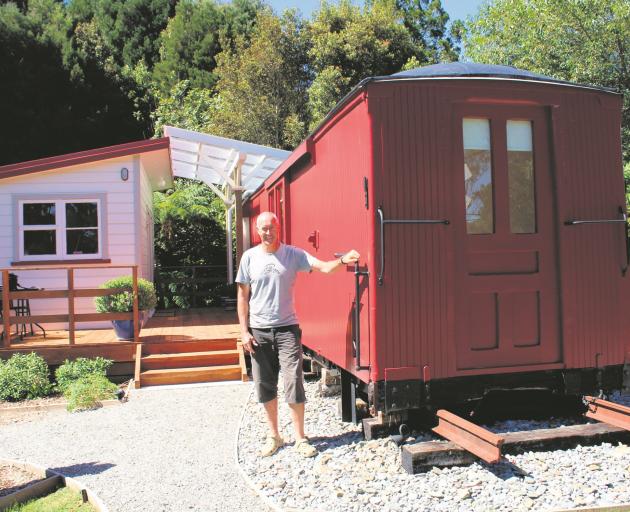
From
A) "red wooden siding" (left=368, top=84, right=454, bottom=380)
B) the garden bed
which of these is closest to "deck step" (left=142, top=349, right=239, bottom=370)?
the garden bed

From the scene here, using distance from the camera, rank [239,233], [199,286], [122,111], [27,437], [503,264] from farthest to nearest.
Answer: [122,111] < [199,286] < [239,233] < [27,437] < [503,264]

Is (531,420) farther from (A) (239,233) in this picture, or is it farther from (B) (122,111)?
(B) (122,111)

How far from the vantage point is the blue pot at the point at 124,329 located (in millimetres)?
8094

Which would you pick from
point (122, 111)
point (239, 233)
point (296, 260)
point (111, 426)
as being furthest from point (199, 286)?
point (122, 111)

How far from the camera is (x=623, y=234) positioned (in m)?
4.53

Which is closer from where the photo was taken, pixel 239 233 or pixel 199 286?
pixel 239 233

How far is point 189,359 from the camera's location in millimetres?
7695

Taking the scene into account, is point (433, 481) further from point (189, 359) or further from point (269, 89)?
point (269, 89)

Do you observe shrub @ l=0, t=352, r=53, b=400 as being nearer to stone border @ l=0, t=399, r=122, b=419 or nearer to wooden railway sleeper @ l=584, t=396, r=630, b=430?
stone border @ l=0, t=399, r=122, b=419

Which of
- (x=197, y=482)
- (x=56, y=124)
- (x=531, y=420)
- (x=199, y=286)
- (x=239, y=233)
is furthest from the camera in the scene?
(x=56, y=124)

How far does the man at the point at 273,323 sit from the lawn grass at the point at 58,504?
123 centimetres

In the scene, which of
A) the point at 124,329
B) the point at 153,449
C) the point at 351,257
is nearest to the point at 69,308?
the point at 124,329

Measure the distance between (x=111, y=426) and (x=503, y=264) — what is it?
3757 millimetres

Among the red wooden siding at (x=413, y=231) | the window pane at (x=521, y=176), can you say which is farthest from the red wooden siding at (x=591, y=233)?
the red wooden siding at (x=413, y=231)
